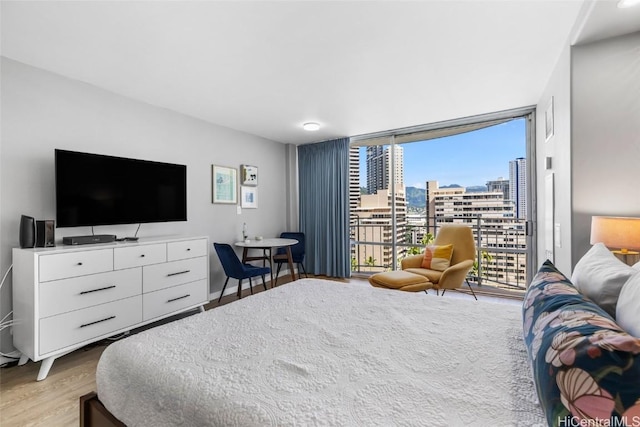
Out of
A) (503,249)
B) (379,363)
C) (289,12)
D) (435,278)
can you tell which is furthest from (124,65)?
(503,249)

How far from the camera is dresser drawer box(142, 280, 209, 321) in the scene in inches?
112

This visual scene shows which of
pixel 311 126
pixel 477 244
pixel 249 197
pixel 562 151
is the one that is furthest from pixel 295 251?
pixel 562 151

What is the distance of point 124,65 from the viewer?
2514mm

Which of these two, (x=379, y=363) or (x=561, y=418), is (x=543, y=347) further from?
(x=379, y=363)

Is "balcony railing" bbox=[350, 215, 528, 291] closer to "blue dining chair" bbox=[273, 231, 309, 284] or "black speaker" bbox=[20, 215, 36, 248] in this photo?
"blue dining chair" bbox=[273, 231, 309, 284]

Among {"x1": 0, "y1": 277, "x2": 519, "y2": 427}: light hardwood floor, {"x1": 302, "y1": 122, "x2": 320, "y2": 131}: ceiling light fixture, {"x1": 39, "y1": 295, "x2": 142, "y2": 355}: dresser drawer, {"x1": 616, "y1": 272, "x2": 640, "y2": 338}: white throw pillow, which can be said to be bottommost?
{"x1": 0, "y1": 277, "x2": 519, "y2": 427}: light hardwood floor

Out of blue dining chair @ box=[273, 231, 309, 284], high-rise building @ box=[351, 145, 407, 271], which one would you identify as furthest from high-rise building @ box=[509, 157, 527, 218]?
blue dining chair @ box=[273, 231, 309, 284]

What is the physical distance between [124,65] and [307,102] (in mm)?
1740

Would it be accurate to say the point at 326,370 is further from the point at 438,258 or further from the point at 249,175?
the point at 249,175

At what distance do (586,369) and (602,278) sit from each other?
2.39 feet

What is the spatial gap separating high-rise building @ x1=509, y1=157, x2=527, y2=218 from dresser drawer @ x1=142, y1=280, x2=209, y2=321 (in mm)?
4171

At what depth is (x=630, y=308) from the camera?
0.88 metres

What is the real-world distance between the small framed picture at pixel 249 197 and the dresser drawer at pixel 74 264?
2193 millimetres

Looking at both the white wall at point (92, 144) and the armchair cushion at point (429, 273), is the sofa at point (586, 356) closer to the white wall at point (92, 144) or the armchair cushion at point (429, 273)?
the armchair cushion at point (429, 273)
